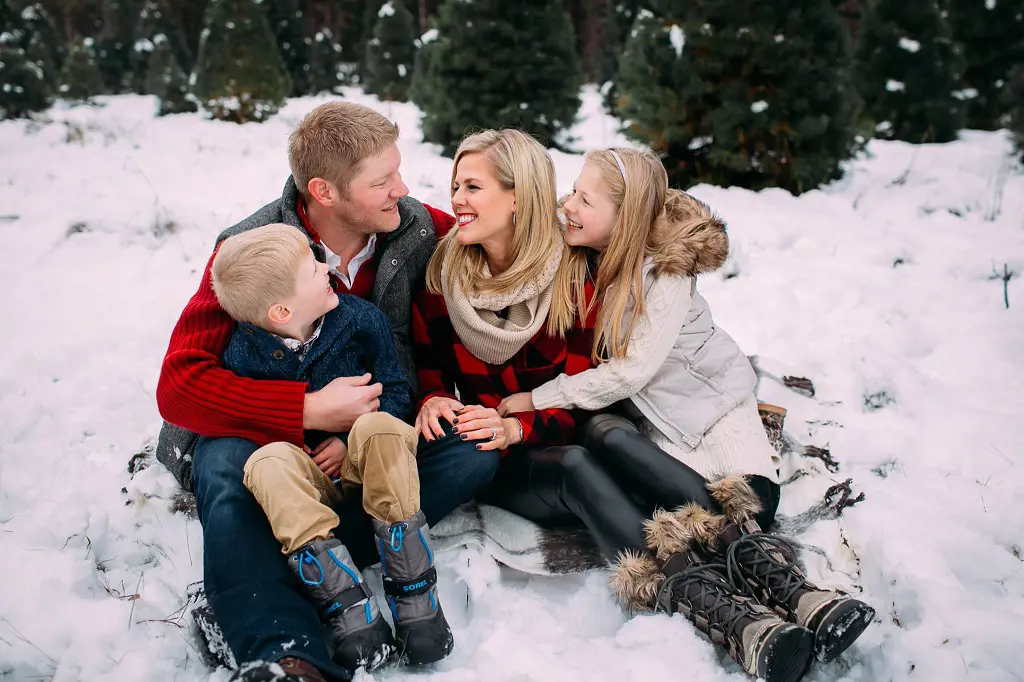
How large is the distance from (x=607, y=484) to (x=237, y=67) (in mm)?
10205

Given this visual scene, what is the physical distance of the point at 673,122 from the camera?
6.44 metres

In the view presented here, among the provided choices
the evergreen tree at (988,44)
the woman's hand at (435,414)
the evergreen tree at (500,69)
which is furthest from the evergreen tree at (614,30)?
the woman's hand at (435,414)

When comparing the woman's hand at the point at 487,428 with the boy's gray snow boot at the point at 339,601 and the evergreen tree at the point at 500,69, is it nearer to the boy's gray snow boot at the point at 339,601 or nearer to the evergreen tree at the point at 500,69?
the boy's gray snow boot at the point at 339,601

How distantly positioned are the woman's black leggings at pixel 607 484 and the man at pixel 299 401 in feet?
0.58

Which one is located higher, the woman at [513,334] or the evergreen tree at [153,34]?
the woman at [513,334]

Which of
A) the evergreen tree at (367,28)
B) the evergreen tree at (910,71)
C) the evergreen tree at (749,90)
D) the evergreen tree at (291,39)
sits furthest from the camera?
the evergreen tree at (367,28)

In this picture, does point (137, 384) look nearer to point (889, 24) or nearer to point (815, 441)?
point (815, 441)

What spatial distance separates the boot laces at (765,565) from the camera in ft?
7.16

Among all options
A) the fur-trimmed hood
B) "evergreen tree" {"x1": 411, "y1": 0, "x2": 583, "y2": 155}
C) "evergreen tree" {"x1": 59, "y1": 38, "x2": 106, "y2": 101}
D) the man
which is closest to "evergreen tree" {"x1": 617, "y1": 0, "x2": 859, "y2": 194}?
"evergreen tree" {"x1": 411, "y1": 0, "x2": 583, "y2": 155}

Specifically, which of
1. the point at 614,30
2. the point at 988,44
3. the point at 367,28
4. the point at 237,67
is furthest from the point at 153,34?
the point at 988,44

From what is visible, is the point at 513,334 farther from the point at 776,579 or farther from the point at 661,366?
the point at 776,579

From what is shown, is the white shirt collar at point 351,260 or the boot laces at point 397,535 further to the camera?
the white shirt collar at point 351,260

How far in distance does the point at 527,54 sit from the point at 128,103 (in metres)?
11.0

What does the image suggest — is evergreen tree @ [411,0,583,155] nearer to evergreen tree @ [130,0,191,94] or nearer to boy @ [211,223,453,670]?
boy @ [211,223,453,670]
